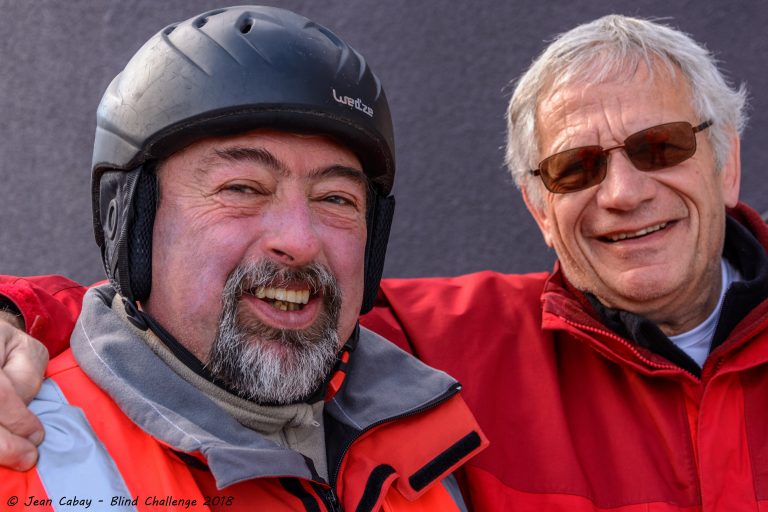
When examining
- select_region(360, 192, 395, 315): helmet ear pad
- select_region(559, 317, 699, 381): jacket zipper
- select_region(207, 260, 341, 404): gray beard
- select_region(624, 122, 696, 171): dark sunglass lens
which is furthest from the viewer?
select_region(624, 122, 696, 171): dark sunglass lens

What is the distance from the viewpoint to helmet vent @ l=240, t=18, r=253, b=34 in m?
2.21

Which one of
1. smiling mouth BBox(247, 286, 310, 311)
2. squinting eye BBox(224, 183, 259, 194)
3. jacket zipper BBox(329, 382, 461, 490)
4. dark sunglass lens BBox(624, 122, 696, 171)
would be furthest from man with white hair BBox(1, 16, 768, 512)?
squinting eye BBox(224, 183, 259, 194)

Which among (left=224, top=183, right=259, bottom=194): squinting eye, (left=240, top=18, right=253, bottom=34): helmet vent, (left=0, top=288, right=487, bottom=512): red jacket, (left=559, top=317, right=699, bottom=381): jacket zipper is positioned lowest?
(left=0, top=288, right=487, bottom=512): red jacket

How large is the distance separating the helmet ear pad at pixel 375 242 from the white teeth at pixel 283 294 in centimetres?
34

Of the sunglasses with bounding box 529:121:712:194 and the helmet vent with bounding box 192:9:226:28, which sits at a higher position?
the helmet vent with bounding box 192:9:226:28

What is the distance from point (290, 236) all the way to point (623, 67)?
1.36 meters

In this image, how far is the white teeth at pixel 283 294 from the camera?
2041mm

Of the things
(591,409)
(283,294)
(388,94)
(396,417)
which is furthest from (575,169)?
(388,94)

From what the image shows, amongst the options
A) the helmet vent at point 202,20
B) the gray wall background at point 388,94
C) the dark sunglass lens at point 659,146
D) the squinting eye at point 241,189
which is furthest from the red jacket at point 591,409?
the gray wall background at point 388,94

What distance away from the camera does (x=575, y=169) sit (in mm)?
2775

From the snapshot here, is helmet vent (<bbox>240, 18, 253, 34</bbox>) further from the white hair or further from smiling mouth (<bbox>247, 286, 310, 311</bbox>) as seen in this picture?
the white hair

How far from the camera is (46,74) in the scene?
434 cm

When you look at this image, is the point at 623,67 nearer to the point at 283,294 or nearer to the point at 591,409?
the point at 591,409

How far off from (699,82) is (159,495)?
2.09 m
